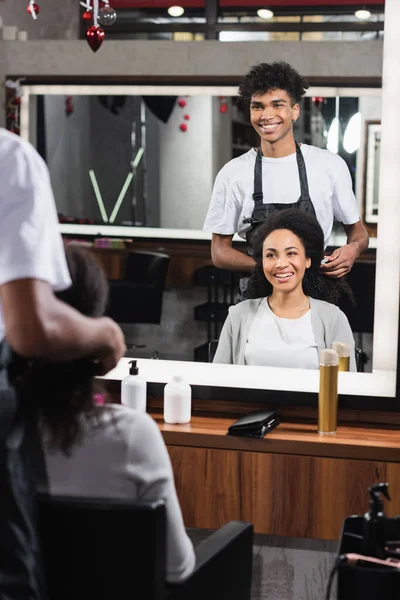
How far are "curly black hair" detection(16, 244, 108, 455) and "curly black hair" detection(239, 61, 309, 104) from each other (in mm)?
1413

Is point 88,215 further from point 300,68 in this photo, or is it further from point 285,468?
point 285,468

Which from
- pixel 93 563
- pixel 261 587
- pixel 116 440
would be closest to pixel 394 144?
pixel 116 440

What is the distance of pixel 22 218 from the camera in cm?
140

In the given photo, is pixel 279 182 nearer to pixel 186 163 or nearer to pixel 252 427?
pixel 252 427

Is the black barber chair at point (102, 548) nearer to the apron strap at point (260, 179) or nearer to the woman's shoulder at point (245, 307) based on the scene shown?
the woman's shoulder at point (245, 307)

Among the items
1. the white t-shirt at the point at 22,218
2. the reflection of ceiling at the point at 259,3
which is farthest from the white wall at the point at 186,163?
the white t-shirt at the point at 22,218

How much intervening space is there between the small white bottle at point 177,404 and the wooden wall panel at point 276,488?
4.2 inches

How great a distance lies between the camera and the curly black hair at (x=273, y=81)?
9.24 ft

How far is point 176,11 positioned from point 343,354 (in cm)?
273

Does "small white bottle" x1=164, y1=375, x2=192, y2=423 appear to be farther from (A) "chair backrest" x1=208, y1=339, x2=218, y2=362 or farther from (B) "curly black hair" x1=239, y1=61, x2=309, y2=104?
(B) "curly black hair" x1=239, y1=61, x2=309, y2=104

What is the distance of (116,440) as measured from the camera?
157cm

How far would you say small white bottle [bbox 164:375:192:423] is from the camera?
93.0 inches

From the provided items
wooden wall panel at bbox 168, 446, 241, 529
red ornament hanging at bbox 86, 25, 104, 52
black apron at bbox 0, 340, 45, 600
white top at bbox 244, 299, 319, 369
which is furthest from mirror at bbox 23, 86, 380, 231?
black apron at bbox 0, 340, 45, 600

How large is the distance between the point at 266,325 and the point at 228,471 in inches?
23.6
